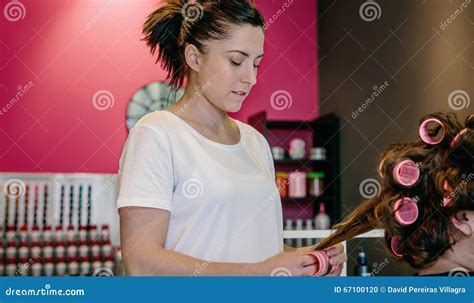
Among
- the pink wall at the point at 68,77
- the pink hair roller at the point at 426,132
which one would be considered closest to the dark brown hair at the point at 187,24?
the pink hair roller at the point at 426,132

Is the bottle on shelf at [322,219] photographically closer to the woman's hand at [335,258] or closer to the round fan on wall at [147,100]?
the round fan on wall at [147,100]

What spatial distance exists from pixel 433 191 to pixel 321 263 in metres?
0.24

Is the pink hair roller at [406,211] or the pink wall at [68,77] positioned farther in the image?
the pink wall at [68,77]

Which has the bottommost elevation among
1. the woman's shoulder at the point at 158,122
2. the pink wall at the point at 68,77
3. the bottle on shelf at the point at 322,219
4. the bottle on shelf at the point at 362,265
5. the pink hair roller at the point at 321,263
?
the pink wall at the point at 68,77

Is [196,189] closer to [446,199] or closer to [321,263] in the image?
[321,263]

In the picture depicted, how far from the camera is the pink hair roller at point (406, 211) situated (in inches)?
38.7

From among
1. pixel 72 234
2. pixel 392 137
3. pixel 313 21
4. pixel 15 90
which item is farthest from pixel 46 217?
pixel 313 21

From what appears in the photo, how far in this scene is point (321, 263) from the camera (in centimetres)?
89

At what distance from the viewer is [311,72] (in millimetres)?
3268

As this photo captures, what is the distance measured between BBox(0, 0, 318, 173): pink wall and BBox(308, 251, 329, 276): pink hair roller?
6.13 ft

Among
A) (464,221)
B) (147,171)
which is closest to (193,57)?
(147,171)

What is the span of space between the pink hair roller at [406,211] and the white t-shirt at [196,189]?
0.76ft

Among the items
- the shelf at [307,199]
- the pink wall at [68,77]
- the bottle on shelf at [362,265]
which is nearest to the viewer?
the bottle on shelf at [362,265]
